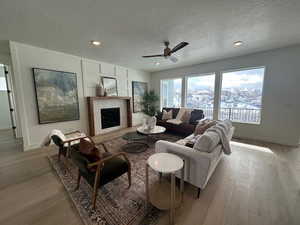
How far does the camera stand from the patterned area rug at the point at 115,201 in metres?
1.35

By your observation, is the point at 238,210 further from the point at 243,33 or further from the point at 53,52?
the point at 53,52

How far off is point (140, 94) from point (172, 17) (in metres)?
4.13

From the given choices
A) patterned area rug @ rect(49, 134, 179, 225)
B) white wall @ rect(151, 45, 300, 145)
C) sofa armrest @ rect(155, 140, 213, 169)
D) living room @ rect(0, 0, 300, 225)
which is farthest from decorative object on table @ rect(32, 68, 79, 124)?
Result: white wall @ rect(151, 45, 300, 145)

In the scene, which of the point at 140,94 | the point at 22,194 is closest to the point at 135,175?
the point at 22,194

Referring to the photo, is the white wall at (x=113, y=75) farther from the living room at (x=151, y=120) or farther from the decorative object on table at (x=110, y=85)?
the decorative object on table at (x=110, y=85)

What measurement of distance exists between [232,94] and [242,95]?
29cm

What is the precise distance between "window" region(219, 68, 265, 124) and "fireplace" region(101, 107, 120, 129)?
4.07 meters

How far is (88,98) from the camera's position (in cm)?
400

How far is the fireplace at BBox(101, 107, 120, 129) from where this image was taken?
455 centimetres

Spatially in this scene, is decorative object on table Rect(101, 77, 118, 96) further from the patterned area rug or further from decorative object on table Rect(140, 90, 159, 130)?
the patterned area rug

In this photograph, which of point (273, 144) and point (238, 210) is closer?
point (238, 210)

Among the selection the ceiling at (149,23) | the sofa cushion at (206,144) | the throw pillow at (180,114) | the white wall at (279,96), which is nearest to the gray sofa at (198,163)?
the sofa cushion at (206,144)

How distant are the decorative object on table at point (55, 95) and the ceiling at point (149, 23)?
2.41 feet

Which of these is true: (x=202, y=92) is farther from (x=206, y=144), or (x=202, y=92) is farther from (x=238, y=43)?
(x=206, y=144)
